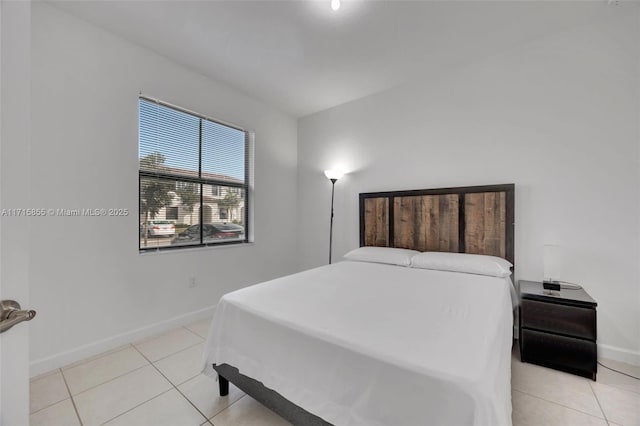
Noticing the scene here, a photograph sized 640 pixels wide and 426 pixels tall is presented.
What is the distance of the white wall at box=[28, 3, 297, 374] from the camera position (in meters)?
1.97

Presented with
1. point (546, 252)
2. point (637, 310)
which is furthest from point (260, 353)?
point (637, 310)

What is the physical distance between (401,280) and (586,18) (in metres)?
2.59

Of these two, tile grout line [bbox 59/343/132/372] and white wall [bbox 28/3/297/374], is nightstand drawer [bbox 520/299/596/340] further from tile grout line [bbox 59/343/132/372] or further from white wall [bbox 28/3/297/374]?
tile grout line [bbox 59/343/132/372]

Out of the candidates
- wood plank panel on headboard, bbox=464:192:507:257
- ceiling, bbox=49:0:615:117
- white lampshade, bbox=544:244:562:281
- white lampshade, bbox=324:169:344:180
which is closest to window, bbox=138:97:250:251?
ceiling, bbox=49:0:615:117

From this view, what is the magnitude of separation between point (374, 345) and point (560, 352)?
182 cm

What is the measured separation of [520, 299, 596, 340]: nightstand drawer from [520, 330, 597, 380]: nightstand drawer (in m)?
0.05

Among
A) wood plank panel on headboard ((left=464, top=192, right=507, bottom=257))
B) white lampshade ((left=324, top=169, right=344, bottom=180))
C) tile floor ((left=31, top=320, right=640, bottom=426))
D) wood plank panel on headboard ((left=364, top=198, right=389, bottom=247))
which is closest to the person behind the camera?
tile floor ((left=31, top=320, right=640, bottom=426))

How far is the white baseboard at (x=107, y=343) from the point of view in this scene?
1961 mm

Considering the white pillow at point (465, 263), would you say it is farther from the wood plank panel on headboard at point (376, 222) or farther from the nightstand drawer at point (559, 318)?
the wood plank panel on headboard at point (376, 222)

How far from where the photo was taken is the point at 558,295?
79.2 inches

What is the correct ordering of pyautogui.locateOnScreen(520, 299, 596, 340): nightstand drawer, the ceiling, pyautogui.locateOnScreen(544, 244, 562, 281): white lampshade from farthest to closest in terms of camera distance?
1. pyautogui.locateOnScreen(544, 244, 562, 281): white lampshade
2. the ceiling
3. pyautogui.locateOnScreen(520, 299, 596, 340): nightstand drawer

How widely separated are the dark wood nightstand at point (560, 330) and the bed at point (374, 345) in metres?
0.31

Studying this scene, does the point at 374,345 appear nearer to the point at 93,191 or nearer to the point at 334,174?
the point at 93,191

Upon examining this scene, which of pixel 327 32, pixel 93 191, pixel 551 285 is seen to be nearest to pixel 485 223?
pixel 551 285
